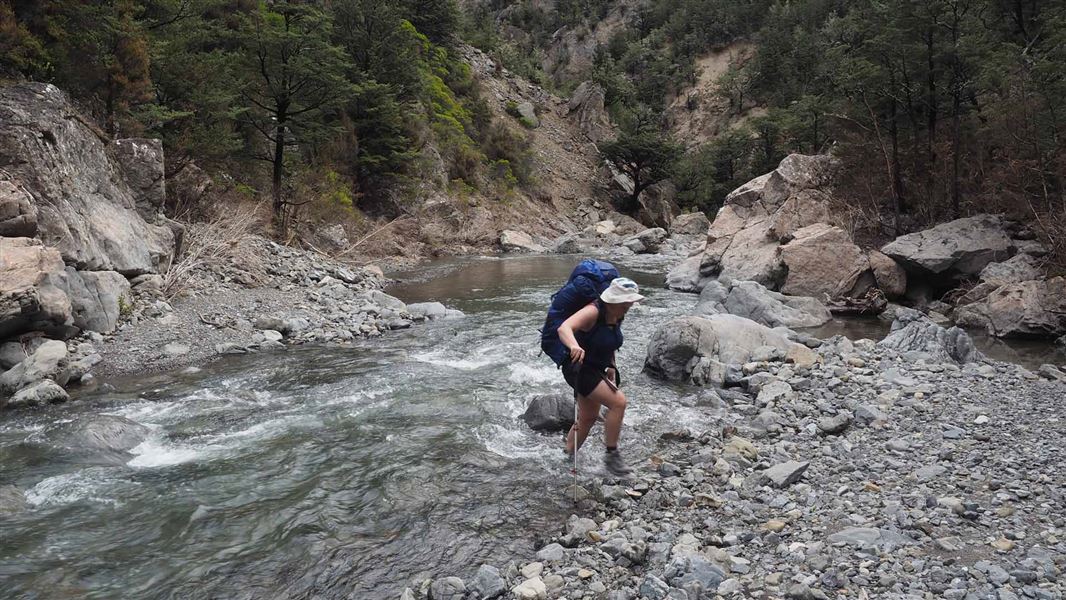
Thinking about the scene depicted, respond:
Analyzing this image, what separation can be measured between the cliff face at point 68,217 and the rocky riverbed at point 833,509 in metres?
7.32

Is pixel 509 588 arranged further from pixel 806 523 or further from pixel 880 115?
pixel 880 115

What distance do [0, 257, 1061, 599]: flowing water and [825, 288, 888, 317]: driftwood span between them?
296 inches

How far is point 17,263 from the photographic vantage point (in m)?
7.70

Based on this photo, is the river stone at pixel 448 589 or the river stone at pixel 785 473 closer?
the river stone at pixel 448 589

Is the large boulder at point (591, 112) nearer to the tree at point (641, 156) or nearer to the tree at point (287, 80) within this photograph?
the tree at point (641, 156)

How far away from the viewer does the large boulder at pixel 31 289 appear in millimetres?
7426

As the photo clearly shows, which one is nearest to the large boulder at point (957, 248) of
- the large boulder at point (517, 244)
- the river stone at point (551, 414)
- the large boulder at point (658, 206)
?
the river stone at point (551, 414)

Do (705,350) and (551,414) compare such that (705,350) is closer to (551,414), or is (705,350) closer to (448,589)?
(551,414)

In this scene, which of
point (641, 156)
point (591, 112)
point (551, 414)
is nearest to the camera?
point (551, 414)

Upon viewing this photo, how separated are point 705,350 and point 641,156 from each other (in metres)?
34.6

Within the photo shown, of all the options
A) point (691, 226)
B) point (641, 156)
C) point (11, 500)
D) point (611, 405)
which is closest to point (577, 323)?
point (611, 405)

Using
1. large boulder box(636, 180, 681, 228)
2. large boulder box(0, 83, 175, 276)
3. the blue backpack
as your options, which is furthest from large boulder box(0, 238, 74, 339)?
large boulder box(636, 180, 681, 228)

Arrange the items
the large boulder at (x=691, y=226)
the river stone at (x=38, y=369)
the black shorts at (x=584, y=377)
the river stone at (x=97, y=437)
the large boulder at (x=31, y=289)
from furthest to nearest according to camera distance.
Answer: the large boulder at (x=691, y=226), the large boulder at (x=31, y=289), the river stone at (x=38, y=369), the river stone at (x=97, y=437), the black shorts at (x=584, y=377)

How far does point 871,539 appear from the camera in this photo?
3906 mm
